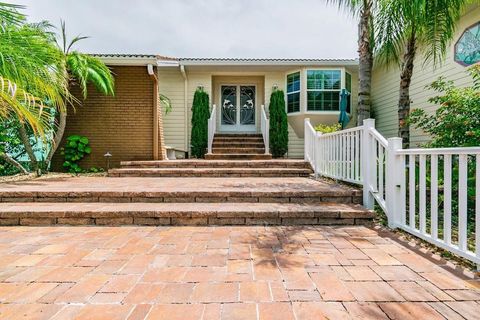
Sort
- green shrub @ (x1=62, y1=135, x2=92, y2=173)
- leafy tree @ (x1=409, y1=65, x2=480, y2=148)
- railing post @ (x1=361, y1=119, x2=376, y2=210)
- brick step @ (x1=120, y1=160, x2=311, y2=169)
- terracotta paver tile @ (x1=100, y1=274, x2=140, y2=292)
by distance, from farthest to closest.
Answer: green shrub @ (x1=62, y1=135, x2=92, y2=173), brick step @ (x1=120, y1=160, x2=311, y2=169), leafy tree @ (x1=409, y1=65, x2=480, y2=148), railing post @ (x1=361, y1=119, x2=376, y2=210), terracotta paver tile @ (x1=100, y1=274, x2=140, y2=292)

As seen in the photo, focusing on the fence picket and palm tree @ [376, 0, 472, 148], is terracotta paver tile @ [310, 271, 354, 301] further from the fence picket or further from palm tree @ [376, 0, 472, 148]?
palm tree @ [376, 0, 472, 148]

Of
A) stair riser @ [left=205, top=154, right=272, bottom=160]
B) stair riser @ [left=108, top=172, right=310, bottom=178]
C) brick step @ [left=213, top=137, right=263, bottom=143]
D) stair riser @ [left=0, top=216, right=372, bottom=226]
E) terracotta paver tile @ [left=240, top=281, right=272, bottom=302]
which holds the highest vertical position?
brick step @ [left=213, top=137, right=263, bottom=143]

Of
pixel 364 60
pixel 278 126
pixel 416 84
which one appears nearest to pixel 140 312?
pixel 364 60

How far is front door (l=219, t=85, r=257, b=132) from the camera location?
408 inches

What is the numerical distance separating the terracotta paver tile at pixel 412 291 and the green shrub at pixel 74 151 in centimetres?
728

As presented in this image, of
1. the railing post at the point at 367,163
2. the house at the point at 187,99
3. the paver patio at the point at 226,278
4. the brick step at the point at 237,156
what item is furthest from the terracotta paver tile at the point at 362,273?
the house at the point at 187,99

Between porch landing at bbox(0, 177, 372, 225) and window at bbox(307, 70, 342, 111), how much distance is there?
5654mm

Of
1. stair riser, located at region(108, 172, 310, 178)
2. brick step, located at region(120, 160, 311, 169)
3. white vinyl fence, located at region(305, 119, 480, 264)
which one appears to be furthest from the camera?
brick step, located at region(120, 160, 311, 169)

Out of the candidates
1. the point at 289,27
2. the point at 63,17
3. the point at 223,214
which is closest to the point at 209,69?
the point at 289,27

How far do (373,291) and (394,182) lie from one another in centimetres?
166

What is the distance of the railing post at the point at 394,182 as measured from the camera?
301 cm

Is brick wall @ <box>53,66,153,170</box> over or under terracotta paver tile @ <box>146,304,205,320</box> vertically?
over

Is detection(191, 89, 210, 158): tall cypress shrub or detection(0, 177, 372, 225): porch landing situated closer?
detection(0, 177, 372, 225): porch landing

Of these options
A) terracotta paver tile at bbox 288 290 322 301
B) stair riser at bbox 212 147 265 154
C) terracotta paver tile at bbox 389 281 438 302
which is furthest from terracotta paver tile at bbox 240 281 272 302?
stair riser at bbox 212 147 265 154
